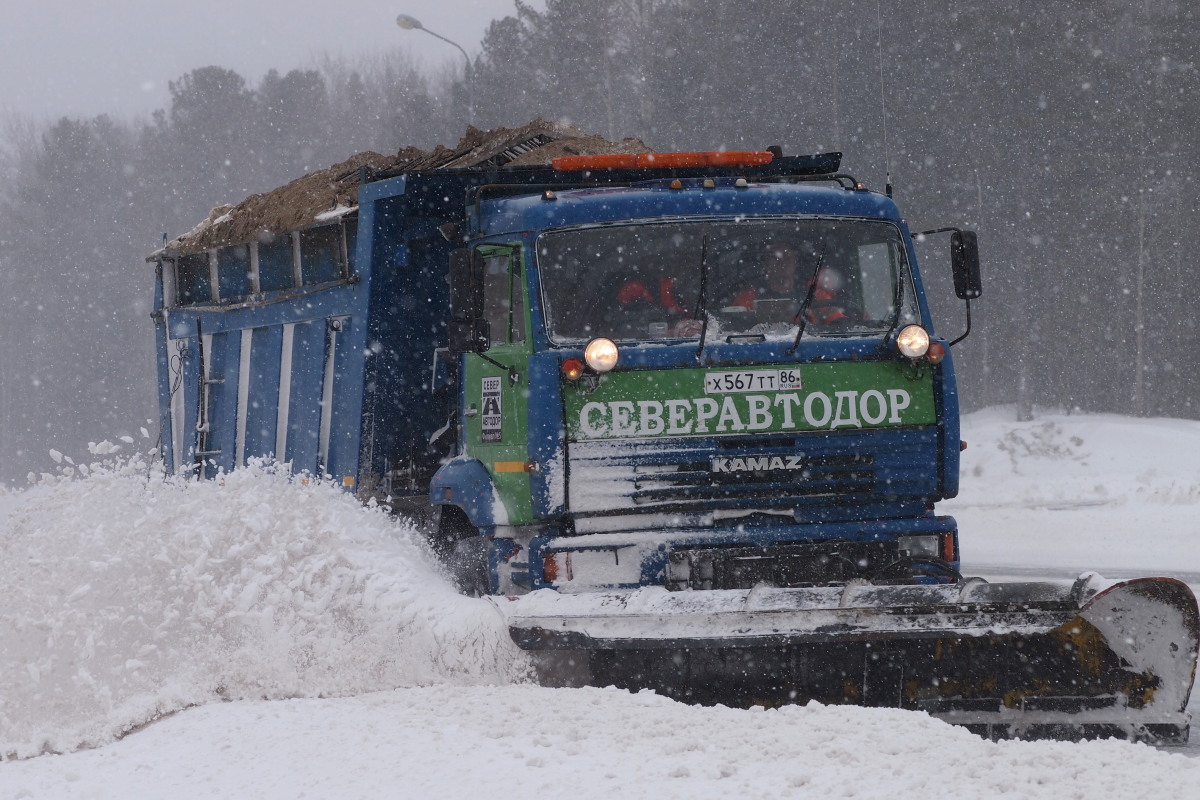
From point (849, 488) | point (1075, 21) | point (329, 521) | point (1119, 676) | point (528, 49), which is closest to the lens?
point (1119, 676)

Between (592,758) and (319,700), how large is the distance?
1.77 m

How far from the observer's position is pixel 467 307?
7.23 metres

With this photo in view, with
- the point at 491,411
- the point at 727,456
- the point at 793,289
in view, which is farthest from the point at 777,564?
the point at 491,411

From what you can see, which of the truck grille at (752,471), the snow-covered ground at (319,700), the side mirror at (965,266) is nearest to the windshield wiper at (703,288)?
the truck grille at (752,471)

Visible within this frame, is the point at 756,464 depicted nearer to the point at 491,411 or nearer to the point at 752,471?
the point at 752,471

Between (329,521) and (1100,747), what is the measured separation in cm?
417

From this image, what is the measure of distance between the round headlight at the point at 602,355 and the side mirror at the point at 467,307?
0.71 meters

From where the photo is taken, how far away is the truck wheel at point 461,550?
25.4 ft

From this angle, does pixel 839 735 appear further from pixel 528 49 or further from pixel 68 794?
pixel 528 49

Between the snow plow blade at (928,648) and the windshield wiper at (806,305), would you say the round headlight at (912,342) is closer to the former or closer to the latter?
the windshield wiper at (806,305)

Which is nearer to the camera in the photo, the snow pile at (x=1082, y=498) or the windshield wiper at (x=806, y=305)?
the windshield wiper at (x=806, y=305)

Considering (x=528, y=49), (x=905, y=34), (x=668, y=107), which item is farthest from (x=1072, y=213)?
(x=528, y=49)

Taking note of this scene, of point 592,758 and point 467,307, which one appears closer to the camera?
point 592,758

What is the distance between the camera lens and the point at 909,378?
23.1 ft
